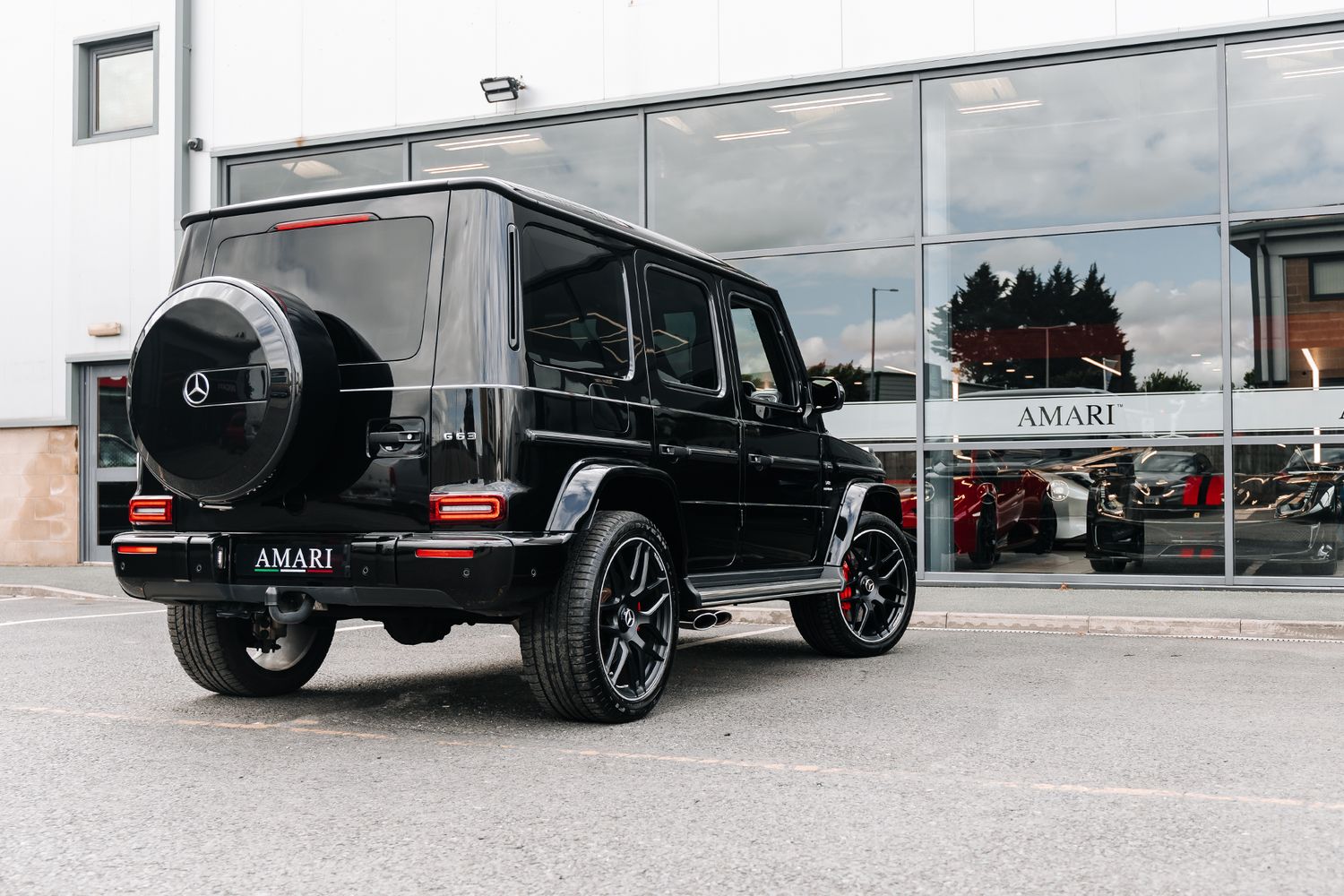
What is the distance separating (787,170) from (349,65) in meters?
5.28

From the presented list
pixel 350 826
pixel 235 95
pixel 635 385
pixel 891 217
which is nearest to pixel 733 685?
pixel 635 385

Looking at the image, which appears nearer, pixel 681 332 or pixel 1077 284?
pixel 681 332

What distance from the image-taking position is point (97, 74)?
16.7 meters

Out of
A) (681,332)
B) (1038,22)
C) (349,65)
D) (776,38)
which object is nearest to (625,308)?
(681,332)

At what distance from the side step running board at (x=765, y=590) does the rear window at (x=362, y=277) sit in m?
1.79

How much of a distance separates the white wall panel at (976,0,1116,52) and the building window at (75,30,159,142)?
983 cm

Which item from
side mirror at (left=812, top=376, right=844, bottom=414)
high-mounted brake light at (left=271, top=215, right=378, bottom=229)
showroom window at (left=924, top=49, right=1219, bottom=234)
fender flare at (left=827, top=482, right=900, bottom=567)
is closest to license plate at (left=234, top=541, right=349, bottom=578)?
high-mounted brake light at (left=271, top=215, right=378, bottom=229)

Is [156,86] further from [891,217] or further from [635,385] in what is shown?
[635,385]

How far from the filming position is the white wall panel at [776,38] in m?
13.2

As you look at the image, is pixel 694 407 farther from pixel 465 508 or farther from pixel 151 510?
pixel 151 510

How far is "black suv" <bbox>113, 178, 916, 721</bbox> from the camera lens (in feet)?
16.1

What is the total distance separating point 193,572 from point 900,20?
9.88 meters

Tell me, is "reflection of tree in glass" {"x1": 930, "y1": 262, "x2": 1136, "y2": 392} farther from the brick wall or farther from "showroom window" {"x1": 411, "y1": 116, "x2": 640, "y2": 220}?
the brick wall

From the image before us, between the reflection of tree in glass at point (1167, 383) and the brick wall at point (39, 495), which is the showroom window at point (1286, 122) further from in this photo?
the brick wall at point (39, 495)
